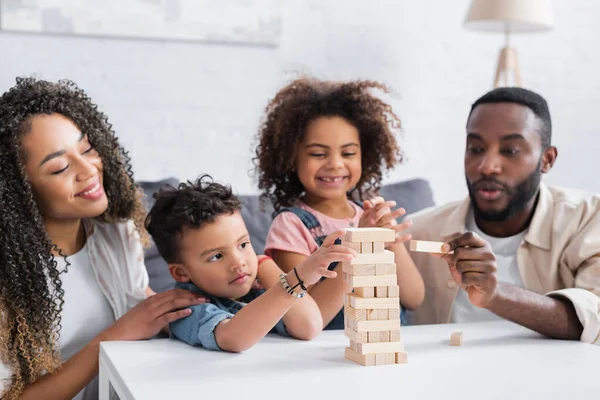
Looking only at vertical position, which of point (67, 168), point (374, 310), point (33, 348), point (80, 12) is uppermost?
point (80, 12)

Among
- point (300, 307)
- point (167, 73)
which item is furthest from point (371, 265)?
point (167, 73)

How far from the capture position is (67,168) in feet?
5.43

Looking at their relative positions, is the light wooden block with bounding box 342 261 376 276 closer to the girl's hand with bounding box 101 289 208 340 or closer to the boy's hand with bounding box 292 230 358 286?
the boy's hand with bounding box 292 230 358 286

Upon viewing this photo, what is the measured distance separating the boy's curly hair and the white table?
20 cm

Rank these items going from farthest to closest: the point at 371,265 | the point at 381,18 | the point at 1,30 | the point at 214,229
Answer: the point at 381,18, the point at 1,30, the point at 214,229, the point at 371,265

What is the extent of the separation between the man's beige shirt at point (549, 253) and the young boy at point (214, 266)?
41cm

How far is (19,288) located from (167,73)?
1589 mm

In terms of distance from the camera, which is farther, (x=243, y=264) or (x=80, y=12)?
(x=80, y=12)

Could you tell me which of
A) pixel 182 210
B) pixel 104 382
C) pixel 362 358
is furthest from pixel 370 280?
pixel 104 382

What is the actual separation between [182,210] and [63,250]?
36 centimetres

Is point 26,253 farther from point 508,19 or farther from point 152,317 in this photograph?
point 508,19

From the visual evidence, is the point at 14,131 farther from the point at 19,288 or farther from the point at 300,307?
the point at 300,307

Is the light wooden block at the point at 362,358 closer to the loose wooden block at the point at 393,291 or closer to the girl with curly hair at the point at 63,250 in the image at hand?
the loose wooden block at the point at 393,291

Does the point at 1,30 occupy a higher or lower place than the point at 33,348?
higher
